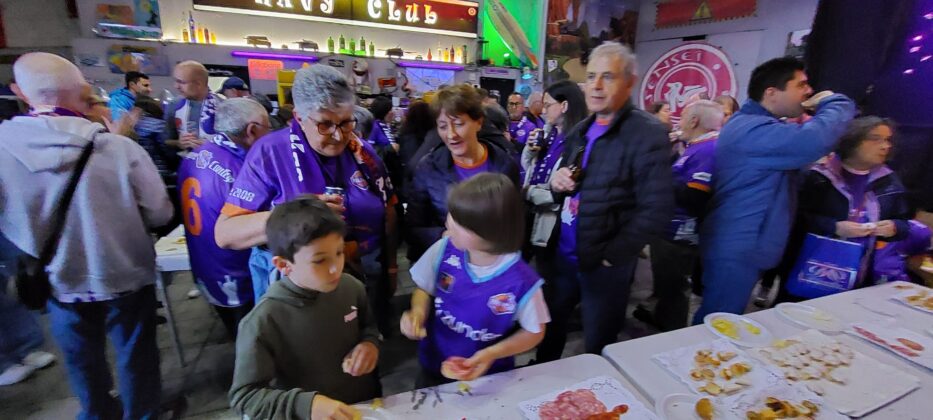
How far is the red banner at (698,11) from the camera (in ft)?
23.3

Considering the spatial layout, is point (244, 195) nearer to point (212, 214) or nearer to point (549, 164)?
point (212, 214)

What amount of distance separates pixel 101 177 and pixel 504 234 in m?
1.52

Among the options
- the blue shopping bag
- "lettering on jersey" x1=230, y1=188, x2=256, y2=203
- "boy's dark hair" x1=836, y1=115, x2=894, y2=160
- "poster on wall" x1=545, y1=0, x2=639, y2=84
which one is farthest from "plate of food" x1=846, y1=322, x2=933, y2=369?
"poster on wall" x1=545, y1=0, x2=639, y2=84

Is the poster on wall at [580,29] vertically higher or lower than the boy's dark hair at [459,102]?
higher

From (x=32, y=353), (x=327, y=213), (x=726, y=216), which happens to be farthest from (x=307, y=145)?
(x=32, y=353)

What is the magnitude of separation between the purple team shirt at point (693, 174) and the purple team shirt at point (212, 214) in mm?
2174

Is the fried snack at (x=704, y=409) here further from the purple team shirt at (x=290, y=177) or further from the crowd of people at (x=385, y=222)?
the purple team shirt at (x=290, y=177)

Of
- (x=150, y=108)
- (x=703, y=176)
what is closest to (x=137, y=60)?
(x=150, y=108)

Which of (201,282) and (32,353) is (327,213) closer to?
(201,282)

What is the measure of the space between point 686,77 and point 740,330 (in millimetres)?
7936

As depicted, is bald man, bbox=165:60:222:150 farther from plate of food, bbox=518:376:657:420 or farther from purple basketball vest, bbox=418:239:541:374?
plate of food, bbox=518:376:657:420

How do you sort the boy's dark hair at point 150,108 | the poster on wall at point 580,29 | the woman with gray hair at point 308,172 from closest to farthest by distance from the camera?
1. the woman with gray hair at point 308,172
2. the boy's dark hair at point 150,108
3. the poster on wall at point 580,29

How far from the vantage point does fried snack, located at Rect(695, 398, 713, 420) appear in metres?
1.02

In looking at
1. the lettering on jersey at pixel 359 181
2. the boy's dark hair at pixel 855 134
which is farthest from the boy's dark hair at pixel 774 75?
the lettering on jersey at pixel 359 181
